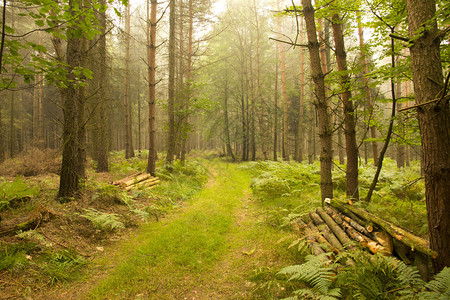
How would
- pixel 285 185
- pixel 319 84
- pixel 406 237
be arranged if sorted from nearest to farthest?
pixel 406 237, pixel 319 84, pixel 285 185

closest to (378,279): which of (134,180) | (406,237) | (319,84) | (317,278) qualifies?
(317,278)

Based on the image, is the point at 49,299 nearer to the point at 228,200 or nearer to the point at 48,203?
the point at 48,203

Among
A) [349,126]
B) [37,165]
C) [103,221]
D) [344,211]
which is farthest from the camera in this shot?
[37,165]

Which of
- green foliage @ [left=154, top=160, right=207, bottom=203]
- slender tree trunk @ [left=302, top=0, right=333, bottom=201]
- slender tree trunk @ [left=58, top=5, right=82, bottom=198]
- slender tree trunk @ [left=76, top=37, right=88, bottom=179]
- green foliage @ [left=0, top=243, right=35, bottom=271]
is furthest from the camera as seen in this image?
green foliage @ [left=154, top=160, right=207, bottom=203]

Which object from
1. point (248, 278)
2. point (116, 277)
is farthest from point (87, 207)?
point (248, 278)

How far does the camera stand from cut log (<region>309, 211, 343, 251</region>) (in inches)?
146

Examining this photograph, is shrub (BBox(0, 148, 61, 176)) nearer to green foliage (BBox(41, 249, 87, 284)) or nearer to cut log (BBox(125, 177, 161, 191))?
cut log (BBox(125, 177, 161, 191))

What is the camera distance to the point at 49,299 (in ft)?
9.75

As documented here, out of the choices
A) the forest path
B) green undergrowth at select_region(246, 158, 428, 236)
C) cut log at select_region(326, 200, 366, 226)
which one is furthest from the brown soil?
cut log at select_region(326, 200, 366, 226)

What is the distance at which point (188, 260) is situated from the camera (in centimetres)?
408

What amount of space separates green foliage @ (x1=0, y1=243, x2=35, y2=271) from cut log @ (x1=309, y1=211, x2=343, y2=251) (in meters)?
4.94

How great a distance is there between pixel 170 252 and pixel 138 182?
16.0 ft

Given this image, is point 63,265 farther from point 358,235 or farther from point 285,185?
point 285,185

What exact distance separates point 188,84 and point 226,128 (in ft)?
30.4
